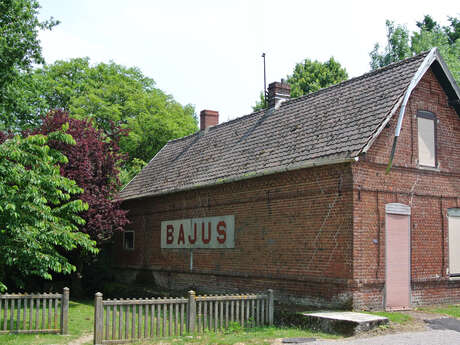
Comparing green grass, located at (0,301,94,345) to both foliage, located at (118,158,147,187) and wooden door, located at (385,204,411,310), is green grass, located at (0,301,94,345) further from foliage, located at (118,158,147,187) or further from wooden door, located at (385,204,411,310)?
foliage, located at (118,158,147,187)

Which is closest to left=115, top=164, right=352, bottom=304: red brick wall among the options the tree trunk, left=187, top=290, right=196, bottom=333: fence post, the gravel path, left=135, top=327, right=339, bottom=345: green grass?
left=135, top=327, right=339, bottom=345: green grass

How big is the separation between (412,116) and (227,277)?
7.90 metres

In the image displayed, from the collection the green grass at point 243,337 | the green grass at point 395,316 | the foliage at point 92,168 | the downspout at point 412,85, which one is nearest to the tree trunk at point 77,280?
the foliage at point 92,168

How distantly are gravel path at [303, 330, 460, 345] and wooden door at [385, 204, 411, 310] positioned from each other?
7.97 ft

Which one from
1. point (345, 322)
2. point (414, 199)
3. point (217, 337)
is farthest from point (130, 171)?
point (345, 322)

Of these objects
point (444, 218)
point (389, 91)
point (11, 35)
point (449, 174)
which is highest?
point (11, 35)

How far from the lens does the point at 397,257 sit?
14.1 m

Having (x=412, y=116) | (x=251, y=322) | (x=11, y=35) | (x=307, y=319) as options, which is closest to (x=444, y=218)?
(x=412, y=116)

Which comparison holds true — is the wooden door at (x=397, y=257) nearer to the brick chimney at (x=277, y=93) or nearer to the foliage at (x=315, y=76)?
the brick chimney at (x=277, y=93)

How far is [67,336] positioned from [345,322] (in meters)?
6.41

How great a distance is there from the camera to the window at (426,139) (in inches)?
601

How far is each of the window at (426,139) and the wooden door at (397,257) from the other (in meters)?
1.76

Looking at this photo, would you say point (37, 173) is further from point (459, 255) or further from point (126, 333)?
point (459, 255)

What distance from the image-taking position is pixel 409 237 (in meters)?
14.5
